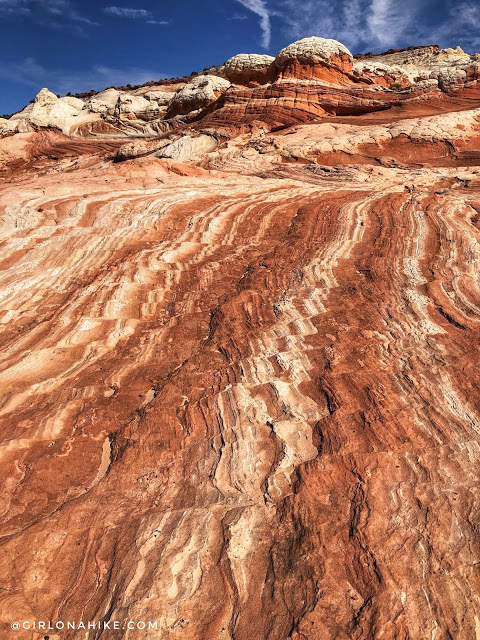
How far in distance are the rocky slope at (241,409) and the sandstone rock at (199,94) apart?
62.4ft

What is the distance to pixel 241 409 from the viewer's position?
219 inches

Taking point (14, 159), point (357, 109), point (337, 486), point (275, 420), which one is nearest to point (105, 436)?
point (275, 420)

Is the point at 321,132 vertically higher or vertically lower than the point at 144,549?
higher

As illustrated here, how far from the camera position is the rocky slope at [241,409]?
11.3ft

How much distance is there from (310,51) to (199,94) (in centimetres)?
999

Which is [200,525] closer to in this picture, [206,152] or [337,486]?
[337,486]

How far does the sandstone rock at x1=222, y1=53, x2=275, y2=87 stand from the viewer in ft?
85.6

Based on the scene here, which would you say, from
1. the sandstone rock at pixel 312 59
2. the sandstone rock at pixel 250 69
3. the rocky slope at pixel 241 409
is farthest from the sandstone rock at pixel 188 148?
the sandstone rock at pixel 250 69

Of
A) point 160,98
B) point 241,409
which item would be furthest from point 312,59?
point 241,409

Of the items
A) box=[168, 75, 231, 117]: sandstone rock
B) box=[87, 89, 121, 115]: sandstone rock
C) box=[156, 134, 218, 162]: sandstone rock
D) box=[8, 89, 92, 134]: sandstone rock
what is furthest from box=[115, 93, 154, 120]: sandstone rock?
box=[156, 134, 218, 162]: sandstone rock

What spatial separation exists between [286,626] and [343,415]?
8.66 feet

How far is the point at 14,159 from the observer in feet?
98.1

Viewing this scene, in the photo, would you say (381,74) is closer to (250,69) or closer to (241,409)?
(250,69)

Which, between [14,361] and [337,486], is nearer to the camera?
[337,486]
